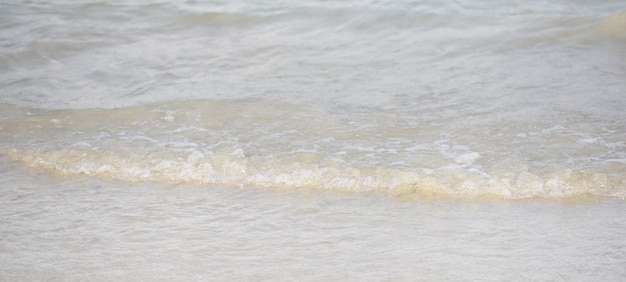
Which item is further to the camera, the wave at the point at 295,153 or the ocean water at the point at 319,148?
the wave at the point at 295,153

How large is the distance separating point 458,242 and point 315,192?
87 cm

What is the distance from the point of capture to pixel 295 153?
3838mm

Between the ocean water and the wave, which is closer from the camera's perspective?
the ocean water

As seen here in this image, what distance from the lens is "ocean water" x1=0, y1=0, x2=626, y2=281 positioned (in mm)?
2670

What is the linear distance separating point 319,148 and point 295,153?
0.50ft

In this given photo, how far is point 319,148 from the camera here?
390cm

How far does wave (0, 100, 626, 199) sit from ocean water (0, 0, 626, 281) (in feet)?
0.05

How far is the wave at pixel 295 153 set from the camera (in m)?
3.38

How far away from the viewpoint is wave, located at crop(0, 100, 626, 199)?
3.38 metres

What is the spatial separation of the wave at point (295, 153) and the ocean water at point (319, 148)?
17 millimetres

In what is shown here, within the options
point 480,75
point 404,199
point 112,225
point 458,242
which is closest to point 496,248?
point 458,242

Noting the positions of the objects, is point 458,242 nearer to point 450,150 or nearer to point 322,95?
point 450,150

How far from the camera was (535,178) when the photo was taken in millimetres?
3365

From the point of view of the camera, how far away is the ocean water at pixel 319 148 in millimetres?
2670
